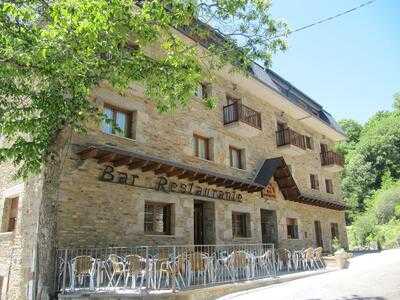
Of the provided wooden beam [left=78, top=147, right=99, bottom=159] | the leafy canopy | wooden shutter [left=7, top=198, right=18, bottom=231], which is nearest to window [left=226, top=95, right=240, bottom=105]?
wooden beam [left=78, top=147, right=99, bottom=159]

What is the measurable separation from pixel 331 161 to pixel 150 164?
15.5m

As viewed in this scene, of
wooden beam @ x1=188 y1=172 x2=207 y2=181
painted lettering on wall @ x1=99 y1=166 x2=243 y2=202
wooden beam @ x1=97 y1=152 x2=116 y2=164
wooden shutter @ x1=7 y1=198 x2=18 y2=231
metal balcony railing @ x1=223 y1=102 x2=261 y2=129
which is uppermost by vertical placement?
metal balcony railing @ x1=223 y1=102 x2=261 y2=129

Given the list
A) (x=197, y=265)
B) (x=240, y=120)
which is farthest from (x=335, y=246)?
(x=197, y=265)

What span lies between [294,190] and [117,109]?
9863 millimetres

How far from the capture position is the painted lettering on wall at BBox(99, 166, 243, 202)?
10.7 meters

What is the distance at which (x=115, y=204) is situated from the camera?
10570 mm

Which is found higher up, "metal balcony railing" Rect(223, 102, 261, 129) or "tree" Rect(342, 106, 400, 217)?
"tree" Rect(342, 106, 400, 217)

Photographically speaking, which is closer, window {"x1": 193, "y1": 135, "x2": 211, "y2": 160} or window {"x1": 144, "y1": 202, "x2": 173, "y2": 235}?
window {"x1": 144, "y1": 202, "x2": 173, "y2": 235}

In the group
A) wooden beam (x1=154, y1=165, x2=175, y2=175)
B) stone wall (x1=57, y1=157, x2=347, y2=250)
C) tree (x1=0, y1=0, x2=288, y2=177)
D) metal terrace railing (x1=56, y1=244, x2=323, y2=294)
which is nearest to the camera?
tree (x1=0, y1=0, x2=288, y2=177)

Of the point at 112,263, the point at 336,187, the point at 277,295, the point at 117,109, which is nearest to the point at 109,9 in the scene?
the point at 117,109

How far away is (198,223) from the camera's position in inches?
545

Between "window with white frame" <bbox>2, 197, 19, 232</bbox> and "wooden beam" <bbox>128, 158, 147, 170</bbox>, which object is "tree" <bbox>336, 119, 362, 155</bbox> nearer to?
"wooden beam" <bbox>128, 158, 147, 170</bbox>

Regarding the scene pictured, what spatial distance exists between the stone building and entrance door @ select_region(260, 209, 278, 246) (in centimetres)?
5

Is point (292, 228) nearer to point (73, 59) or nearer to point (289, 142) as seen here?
point (289, 142)
